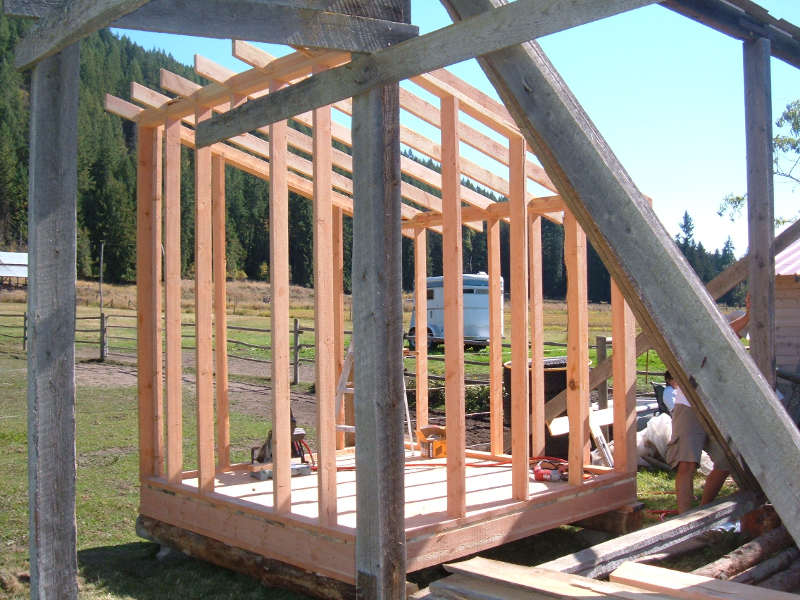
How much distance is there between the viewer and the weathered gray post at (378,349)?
2.98 metres

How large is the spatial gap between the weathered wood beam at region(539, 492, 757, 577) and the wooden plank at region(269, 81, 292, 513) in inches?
67.1

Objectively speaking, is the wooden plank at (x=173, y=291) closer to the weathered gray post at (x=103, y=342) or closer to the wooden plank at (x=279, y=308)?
the wooden plank at (x=279, y=308)

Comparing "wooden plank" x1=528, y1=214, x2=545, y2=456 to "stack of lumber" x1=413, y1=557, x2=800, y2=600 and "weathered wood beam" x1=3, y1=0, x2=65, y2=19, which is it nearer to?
"stack of lumber" x1=413, y1=557, x2=800, y2=600

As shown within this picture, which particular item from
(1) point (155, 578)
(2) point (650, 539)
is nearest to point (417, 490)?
(2) point (650, 539)

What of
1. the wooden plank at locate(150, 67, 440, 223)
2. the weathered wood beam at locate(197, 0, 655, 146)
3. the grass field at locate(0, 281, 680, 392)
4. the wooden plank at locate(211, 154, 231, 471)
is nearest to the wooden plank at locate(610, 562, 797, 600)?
the weathered wood beam at locate(197, 0, 655, 146)

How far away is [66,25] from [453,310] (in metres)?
2.72

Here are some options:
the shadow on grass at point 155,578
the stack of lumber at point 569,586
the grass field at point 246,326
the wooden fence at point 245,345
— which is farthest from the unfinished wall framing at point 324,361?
the grass field at point 246,326

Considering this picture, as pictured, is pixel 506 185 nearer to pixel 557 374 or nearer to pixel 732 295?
pixel 557 374

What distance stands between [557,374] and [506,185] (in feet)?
7.30

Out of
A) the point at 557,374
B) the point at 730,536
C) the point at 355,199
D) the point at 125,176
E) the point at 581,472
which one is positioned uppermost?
the point at 125,176

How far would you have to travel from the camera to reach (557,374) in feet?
26.1

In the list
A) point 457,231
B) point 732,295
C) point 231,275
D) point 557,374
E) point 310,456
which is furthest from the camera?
point 231,275

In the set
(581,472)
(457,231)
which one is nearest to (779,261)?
(581,472)

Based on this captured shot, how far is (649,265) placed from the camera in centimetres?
231
